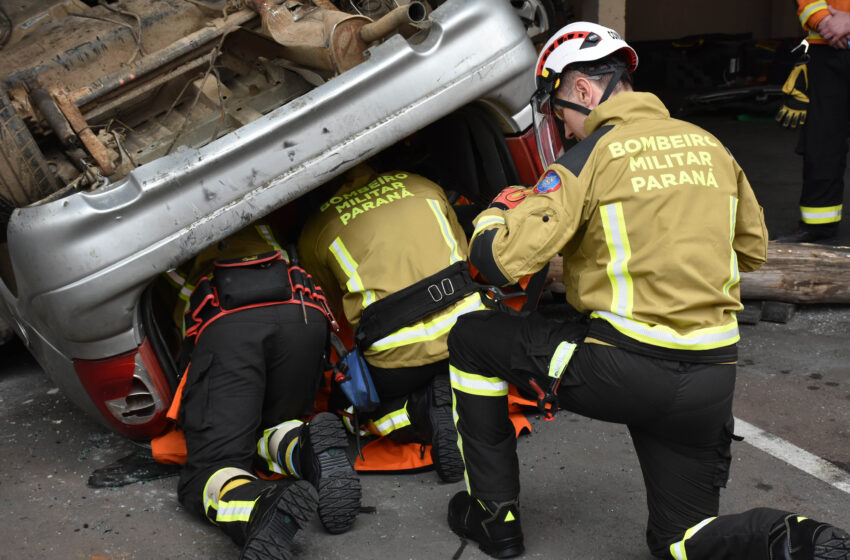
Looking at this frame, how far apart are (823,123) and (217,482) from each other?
391 cm

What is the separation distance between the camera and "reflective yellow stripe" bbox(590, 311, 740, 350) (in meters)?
2.46

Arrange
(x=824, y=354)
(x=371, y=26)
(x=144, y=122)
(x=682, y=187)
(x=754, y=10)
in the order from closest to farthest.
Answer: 1. (x=682, y=187)
2. (x=371, y=26)
3. (x=144, y=122)
4. (x=824, y=354)
5. (x=754, y=10)

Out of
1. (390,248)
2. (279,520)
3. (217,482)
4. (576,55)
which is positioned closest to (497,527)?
(279,520)

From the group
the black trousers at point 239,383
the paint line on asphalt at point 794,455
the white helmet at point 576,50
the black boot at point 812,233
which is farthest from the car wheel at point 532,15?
the black boot at point 812,233

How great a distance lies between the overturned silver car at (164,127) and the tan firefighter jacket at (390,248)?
0.93 ft

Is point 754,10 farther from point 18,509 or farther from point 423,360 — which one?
point 18,509

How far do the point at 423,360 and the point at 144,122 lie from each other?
1542 millimetres

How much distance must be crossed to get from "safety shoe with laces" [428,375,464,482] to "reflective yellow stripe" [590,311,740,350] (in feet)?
3.14

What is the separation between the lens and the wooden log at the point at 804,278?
4.49 m

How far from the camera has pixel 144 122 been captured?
3.88 metres

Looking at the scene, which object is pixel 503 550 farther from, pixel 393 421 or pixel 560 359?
pixel 393 421

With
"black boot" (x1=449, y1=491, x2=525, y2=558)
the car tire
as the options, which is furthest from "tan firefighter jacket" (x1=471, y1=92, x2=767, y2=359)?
the car tire

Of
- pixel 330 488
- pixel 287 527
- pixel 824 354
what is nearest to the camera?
pixel 287 527

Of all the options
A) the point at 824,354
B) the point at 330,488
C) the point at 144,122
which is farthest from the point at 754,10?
the point at 330,488
